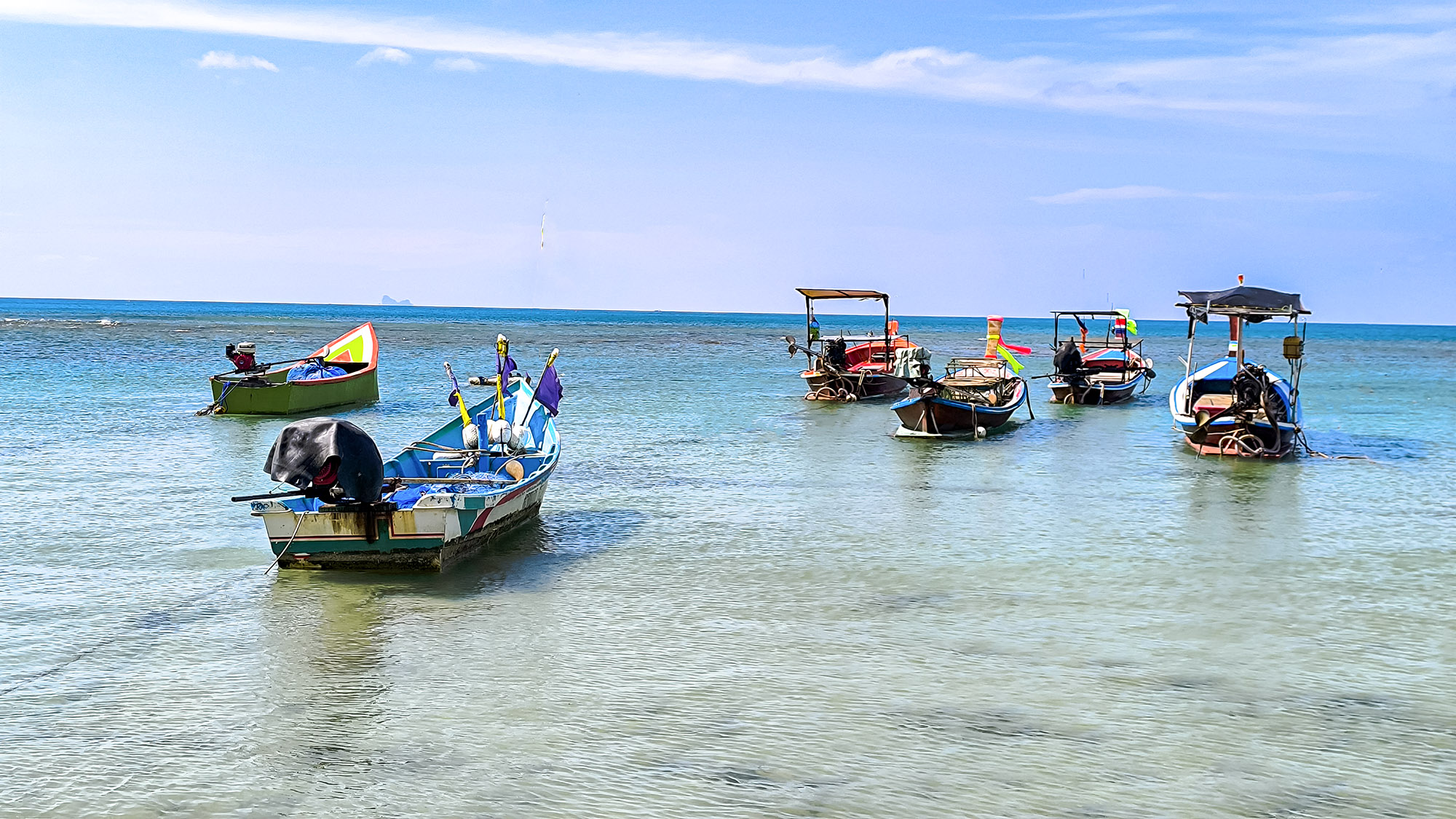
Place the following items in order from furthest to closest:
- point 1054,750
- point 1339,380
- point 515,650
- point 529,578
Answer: point 1339,380 < point 529,578 < point 515,650 < point 1054,750

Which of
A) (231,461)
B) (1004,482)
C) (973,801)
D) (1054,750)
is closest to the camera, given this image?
(973,801)

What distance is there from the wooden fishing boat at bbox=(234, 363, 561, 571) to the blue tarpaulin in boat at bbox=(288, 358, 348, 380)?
15.3m

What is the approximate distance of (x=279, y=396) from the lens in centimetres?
2659

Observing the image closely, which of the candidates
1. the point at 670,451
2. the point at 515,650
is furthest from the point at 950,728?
the point at 670,451

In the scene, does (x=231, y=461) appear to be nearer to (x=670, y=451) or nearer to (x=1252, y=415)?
(x=670, y=451)

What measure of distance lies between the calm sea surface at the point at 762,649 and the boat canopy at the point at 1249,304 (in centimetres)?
291

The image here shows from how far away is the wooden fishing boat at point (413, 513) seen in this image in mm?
11062

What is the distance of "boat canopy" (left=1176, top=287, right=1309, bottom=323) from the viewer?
20.2m

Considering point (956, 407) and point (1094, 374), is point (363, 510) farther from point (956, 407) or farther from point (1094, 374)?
point (1094, 374)

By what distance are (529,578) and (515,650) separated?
237 cm

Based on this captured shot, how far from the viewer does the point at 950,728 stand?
7.52m

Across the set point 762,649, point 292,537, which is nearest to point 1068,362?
point 762,649

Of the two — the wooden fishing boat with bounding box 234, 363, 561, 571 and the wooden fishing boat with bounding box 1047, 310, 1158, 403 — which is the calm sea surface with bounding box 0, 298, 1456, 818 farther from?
the wooden fishing boat with bounding box 1047, 310, 1158, 403

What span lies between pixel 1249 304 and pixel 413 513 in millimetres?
15782
